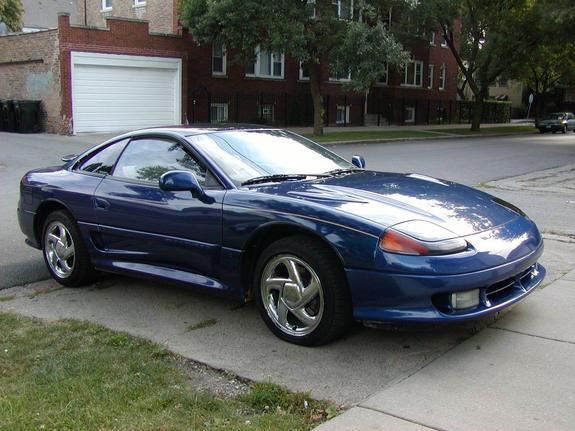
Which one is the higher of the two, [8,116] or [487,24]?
[487,24]

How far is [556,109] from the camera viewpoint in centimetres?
6481

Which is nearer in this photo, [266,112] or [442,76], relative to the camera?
[266,112]

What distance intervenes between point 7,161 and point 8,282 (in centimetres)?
1136

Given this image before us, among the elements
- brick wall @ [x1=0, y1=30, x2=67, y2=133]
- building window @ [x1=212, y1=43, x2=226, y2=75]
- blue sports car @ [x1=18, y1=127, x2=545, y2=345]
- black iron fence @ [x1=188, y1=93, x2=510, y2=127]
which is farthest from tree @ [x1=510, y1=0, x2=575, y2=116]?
blue sports car @ [x1=18, y1=127, x2=545, y2=345]

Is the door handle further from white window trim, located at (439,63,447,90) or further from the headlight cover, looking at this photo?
white window trim, located at (439,63,447,90)

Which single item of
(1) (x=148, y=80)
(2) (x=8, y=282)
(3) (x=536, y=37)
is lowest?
(2) (x=8, y=282)

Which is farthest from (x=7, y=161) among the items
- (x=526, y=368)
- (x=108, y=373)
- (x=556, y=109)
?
(x=556, y=109)

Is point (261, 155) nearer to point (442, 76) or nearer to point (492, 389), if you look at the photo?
point (492, 389)

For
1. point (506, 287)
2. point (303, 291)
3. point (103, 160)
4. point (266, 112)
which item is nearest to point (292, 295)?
point (303, 291)

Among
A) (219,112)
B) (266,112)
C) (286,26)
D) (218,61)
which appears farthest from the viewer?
(266,112)

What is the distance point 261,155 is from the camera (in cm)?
513

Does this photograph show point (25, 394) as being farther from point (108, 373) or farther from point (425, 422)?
point (425, 422)

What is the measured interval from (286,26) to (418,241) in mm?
20152

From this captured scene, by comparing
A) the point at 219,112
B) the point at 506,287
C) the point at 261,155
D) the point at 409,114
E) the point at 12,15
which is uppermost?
the point at 12,15
